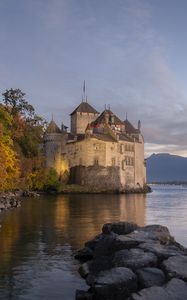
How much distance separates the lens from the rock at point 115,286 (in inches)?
481

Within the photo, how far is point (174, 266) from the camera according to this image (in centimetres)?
1357

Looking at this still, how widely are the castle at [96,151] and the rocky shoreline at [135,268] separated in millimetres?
80753

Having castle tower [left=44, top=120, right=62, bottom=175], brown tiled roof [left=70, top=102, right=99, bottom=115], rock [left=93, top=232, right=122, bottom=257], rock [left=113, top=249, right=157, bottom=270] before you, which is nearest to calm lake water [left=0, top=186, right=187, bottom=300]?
rock [left=93, top=232, right=122, bottom=257]

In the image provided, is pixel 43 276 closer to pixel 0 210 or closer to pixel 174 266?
pixel 174 266

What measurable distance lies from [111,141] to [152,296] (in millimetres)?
91670

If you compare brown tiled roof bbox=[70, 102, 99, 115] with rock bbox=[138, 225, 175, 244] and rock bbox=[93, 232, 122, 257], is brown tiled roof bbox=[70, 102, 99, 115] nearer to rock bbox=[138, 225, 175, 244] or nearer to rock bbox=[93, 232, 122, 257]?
rock bbox=[138, 225, 175, 244]

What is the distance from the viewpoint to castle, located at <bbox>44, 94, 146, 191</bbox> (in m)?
100

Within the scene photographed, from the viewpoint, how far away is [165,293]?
37.0ft

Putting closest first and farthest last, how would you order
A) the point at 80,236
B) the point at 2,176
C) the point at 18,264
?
the point at 18,264
the point at 80,236
the point at 2,176

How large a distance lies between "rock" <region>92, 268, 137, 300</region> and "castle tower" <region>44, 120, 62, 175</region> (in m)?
93.8

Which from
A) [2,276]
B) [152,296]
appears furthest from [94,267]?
[152,296]

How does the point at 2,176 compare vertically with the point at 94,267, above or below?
above

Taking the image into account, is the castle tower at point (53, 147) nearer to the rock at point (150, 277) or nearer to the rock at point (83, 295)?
the rock at point (150, 277)

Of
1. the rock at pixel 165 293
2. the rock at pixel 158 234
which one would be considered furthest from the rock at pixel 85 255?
the rock at pixel 165 293
